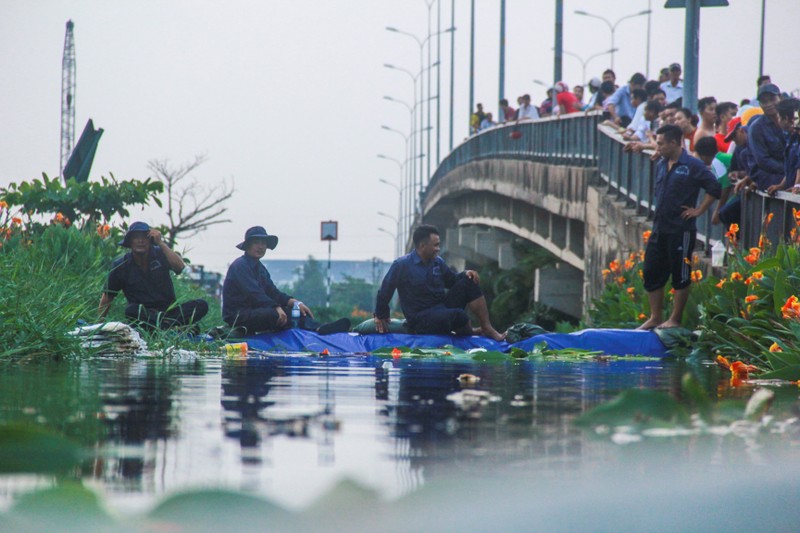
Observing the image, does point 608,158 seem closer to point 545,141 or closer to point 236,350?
point 545,141

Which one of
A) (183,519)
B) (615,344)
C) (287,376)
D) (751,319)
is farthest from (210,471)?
(615,344)

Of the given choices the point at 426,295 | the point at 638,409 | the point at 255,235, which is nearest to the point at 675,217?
the point at 426,295

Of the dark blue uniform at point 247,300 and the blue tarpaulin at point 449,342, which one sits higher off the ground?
the dark blue uniform at point 247,300

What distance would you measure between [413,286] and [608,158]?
8719 mm

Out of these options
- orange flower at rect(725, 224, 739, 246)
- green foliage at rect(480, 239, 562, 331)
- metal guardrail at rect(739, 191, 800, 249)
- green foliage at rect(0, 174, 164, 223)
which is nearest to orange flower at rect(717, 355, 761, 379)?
metal guardrail at rect(739, 191, 800, 249)

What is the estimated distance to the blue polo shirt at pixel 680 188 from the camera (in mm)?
12092

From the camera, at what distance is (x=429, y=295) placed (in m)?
13.4

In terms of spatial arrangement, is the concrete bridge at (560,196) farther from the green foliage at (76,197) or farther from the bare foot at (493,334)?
the green foliage at (76,197)

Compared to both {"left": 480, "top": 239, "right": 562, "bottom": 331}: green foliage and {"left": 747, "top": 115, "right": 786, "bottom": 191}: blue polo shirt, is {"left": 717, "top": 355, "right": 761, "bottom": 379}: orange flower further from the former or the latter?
{"left": 480, "top": 239, "right": 562, "bottom": 331}: green foliage

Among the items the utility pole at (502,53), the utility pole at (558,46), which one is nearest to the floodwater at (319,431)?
the utility pole at (558,46)

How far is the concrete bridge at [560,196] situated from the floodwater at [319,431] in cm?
896

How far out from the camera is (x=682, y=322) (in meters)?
12.6

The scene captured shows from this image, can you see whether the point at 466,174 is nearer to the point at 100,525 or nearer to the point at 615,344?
the point at 615,344

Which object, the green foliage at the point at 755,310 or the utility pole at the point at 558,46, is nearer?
the green foliage at the point at 755,310
